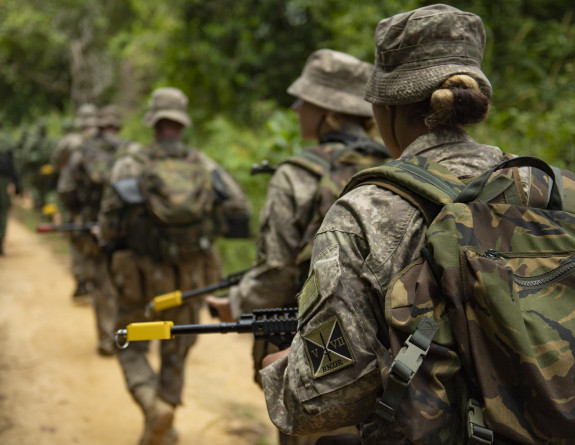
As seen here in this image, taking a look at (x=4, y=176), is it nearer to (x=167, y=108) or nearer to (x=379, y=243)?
(x=167, y=108)

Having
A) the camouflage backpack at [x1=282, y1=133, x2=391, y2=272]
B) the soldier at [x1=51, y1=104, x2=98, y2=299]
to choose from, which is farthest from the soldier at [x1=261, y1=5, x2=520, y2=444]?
the soldier at [x1=51, y1=104, x2=98, y2=299]

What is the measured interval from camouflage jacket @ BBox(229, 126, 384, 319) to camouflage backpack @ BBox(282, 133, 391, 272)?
3 centimetres

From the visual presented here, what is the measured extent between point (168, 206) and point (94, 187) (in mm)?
3610

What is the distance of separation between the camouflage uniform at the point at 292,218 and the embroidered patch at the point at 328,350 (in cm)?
116

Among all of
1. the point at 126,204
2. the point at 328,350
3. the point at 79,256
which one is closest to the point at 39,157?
the point at 79,256

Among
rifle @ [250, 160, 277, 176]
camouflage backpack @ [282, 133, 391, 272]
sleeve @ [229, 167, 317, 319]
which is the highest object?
camouflage backpack @ [282, 133, 391, 272]

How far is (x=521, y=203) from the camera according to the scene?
1530mm

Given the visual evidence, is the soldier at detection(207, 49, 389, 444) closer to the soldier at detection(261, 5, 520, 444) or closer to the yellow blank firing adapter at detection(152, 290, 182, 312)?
the yellow blank firing adapter at detection(152, 290, 182, 312)

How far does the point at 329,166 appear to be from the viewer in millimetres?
2902

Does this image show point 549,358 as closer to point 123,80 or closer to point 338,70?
point 338,70

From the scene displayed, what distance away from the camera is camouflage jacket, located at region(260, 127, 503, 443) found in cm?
148

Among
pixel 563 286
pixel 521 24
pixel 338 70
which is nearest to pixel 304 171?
pixel 338 70

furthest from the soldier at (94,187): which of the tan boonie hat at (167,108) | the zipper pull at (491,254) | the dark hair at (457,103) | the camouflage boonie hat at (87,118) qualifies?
the zipper pull at (491,254)

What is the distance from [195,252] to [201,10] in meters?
8.58
